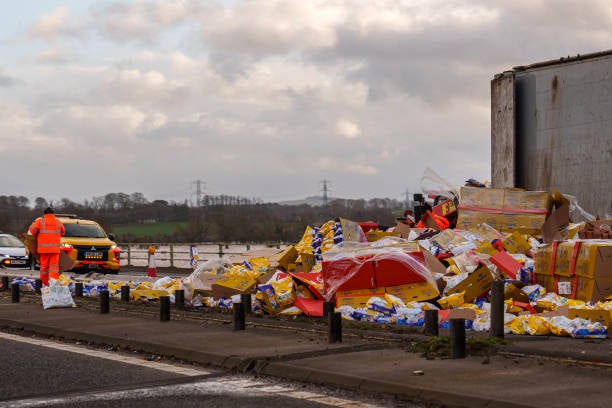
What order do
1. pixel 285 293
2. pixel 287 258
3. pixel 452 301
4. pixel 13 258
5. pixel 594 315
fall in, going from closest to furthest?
pixel 594 315 → pixel 452 301 → pixel 285 293 → pixel 287 258 → pixel 13 258

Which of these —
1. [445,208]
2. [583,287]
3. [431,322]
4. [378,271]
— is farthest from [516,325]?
[445,208]

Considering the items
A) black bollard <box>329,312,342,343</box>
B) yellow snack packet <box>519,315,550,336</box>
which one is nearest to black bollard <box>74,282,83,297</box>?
black bollard <box>329,312,342,343</box>

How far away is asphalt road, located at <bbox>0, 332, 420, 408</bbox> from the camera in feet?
25.3

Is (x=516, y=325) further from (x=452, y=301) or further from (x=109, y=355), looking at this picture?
(x=109, y=355)

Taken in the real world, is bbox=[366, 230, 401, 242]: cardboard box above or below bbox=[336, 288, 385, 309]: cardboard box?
above

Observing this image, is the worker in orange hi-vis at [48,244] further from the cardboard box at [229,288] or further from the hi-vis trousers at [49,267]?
the cardboard box at [229,288]

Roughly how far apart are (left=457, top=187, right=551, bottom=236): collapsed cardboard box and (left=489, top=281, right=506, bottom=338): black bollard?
762 centimetres

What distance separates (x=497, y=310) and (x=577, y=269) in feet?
9.86

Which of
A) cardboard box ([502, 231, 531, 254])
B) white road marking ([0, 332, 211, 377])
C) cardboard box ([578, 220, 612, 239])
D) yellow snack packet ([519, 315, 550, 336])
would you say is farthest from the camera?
cardboard box ([502, 231, 531, 254])

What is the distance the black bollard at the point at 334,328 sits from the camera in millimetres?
10531

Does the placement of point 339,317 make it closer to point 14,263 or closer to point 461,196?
point 461,196

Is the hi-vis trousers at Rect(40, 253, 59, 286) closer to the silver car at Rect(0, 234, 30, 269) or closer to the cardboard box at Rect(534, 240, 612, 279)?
the cardboard box at Rect(534, 240, 612, 279)

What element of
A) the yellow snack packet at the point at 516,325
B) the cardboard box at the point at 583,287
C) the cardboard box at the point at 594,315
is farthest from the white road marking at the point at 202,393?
the cardboard box at the point at 583,287

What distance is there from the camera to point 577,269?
43.2 feet
